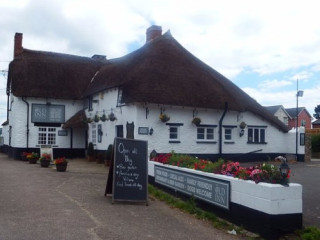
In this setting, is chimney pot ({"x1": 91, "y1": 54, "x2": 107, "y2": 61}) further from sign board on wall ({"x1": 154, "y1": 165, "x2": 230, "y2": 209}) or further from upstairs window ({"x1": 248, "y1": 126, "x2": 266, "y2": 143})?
sign board on wall ({"x1": 154, "y1": 165, "x2": 230, "y2": 209})

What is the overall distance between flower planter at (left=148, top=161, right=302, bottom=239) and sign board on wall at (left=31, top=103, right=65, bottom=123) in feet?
67.3

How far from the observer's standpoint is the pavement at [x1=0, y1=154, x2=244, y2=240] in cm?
711

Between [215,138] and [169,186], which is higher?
[215,138]

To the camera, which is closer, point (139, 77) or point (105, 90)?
point (139, 77)

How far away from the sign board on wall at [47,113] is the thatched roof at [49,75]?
2.82 ft

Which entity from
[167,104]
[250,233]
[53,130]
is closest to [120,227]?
[250,233]

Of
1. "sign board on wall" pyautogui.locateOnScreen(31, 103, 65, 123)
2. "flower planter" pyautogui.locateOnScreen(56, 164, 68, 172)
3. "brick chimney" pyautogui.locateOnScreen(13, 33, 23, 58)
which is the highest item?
"brick chimney" pyautogui.locateOnScreen(13, 33, 23, 58)

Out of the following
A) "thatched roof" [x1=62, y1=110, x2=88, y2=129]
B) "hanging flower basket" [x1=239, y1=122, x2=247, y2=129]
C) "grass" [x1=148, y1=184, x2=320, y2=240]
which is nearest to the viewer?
"grass" [x1=148, y1=184, x2=320, y2=240]

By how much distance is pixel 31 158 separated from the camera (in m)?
23.3

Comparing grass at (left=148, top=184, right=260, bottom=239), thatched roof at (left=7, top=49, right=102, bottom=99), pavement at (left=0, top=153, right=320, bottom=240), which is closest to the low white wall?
grass at (left=148, top=184, right=260, bottom=239)

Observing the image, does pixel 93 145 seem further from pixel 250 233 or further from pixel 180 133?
pixel 250 233

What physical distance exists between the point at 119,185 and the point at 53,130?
19155mm

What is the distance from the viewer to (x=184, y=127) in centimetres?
2203

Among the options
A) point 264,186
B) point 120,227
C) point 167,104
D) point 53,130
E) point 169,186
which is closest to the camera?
Result: point 264,186
